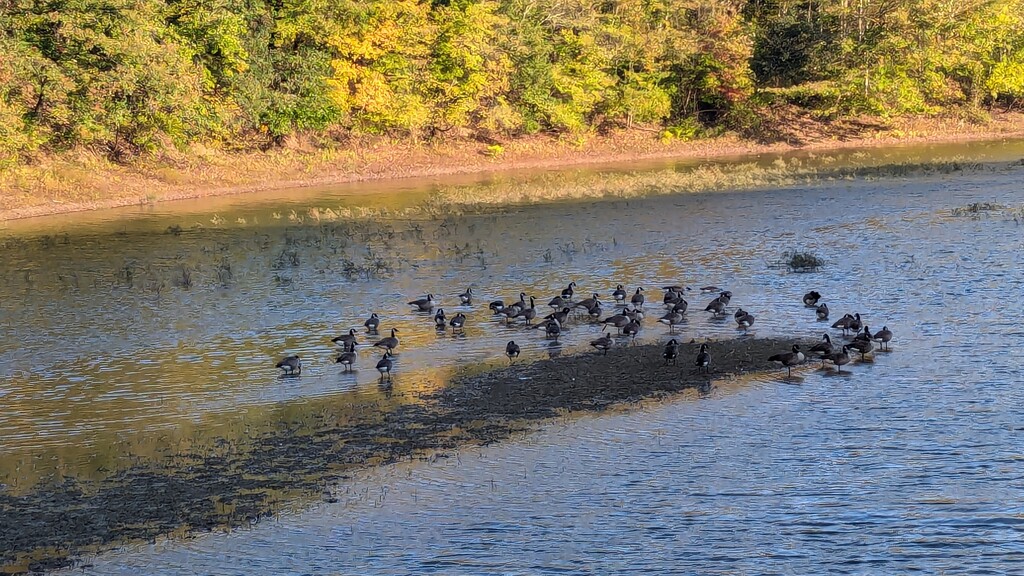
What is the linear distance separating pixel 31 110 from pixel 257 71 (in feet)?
41.7

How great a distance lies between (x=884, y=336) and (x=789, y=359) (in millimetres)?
2486

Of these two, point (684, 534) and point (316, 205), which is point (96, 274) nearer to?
point (316, 205)

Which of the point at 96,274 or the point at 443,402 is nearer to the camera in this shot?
the point at 443,402

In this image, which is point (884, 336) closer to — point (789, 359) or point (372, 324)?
point (789, 359)

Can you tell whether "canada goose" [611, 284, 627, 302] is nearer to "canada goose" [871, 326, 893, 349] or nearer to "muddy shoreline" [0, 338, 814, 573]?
"muddy shoreline" [0, 338, 814, 573]

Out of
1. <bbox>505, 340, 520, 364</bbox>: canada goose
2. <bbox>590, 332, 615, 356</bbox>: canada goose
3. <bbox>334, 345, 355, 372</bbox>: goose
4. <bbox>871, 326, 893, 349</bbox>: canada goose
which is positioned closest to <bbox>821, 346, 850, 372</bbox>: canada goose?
<bbox>871, 326, 893, 349</bbox>: canada goose

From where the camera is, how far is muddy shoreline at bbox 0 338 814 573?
38.4 feet

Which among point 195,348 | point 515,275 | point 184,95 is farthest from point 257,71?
point 195,348

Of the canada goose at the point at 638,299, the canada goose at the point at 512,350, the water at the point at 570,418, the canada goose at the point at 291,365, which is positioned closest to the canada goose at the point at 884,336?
the water at the point at 570,418

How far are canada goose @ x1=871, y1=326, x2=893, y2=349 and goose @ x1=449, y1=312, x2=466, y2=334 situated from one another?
783 centimetres

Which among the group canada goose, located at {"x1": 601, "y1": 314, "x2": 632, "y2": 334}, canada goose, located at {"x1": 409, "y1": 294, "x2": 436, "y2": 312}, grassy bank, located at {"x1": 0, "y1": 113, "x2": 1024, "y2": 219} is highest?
grassy bank, located at {"x1": 0, "y1": 113, "x2": 1024, "y2": 219}

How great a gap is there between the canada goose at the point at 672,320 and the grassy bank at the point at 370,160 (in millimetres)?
31381

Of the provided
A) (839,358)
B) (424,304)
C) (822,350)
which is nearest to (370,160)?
(424,304)

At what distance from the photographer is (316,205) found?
45.0m
